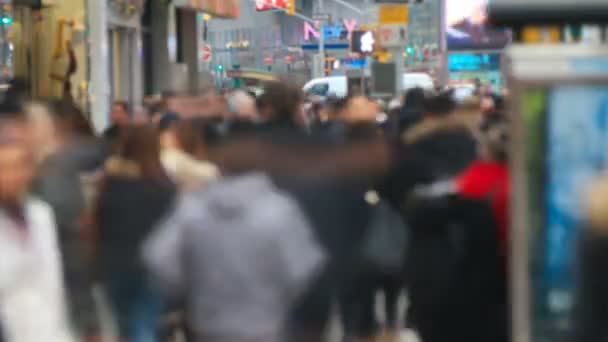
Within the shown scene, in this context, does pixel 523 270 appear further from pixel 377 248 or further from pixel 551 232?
pixel 377 248

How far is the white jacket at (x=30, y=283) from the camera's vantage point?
17.4 ft

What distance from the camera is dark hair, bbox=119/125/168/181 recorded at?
6973 millimetres

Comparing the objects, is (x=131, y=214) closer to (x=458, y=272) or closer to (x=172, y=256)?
(x=172, y=256)

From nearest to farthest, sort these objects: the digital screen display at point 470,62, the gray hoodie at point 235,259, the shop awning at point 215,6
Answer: the gray hoodie at point 235,259
the shop awning at point 215,6
the digital screen display at point 470,62

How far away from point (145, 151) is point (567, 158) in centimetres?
250

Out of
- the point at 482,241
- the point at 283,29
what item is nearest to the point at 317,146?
the point at 482,241

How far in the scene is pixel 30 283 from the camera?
536cm

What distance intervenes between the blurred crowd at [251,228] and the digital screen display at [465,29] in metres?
35.2

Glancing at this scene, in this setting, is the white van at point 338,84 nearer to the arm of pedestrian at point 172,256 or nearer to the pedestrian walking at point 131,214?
the pedestrian walking at point 131,214

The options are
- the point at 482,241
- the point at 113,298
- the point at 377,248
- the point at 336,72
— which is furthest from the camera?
the point at 336,72

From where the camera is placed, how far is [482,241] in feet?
20.0

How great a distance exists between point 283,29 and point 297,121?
3222 inches

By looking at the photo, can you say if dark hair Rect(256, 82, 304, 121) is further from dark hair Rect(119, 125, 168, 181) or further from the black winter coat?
the black winter coat

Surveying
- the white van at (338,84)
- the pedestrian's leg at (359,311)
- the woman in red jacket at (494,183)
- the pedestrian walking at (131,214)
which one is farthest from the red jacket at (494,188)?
the white van at (338,84)
